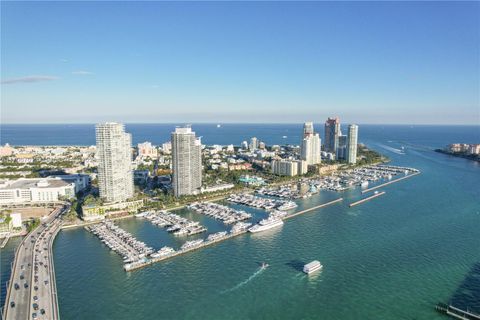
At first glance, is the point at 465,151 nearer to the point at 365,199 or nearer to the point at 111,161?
the point at 365,199

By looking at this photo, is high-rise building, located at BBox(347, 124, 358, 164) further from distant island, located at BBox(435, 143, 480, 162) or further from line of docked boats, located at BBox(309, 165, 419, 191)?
distant island, located at BBox(435, 143, 480, 162)

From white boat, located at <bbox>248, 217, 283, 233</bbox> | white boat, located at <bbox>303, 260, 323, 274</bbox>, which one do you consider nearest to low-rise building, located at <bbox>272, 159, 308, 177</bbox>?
white boat, located at <bbox>248, 217, 283, 233</bbox>

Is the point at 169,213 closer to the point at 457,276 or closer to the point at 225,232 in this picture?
the point at 225,232

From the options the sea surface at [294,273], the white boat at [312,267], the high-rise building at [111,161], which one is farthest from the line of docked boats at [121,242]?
the white boat at [312,267]

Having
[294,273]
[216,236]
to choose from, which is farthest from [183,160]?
[294,273]

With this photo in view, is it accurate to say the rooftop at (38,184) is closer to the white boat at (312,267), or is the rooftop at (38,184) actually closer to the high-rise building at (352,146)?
the white boat at (312,267)

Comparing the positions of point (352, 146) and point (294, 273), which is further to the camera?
point (352, 146)

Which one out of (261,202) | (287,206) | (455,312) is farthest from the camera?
(261,202)
